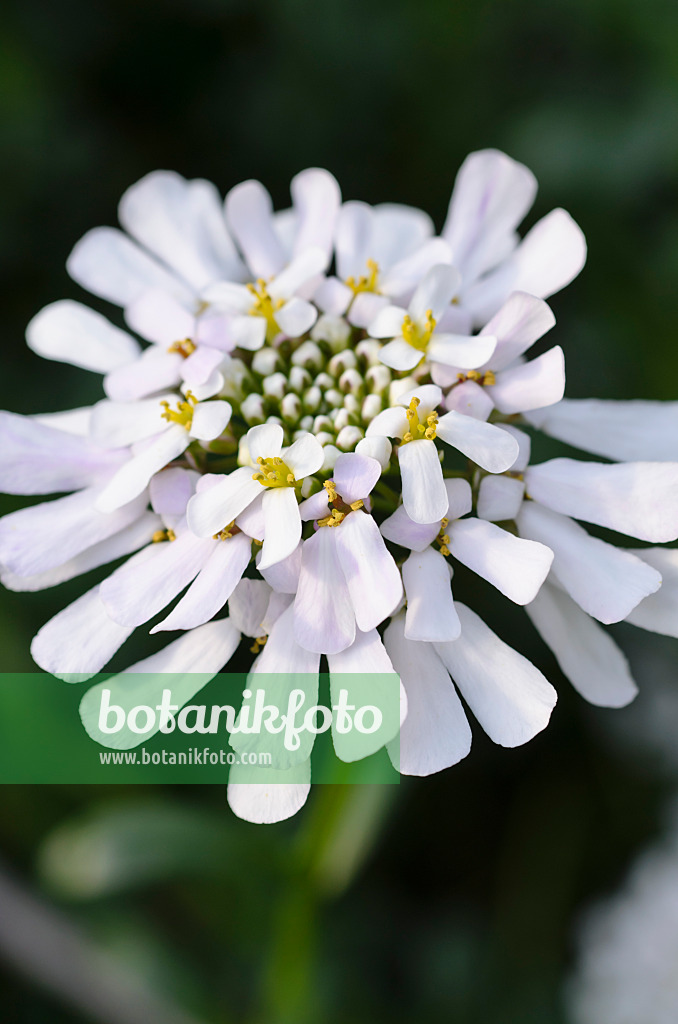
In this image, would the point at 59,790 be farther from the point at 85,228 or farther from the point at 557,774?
the point at 85,228

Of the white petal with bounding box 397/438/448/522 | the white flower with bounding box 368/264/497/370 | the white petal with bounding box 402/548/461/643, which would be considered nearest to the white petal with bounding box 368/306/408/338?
the white flower with bounding box 368/264/497/370

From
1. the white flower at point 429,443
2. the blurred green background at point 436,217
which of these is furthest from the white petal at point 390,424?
the blurred green background at point 436,217

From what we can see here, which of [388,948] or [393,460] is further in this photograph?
[388,948]

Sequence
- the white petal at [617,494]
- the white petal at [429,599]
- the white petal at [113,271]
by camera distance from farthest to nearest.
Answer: the white petal at [113,271] → the white petal at [617,494] → the white petal at [429,599]

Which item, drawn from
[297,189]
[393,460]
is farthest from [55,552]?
[297,189]

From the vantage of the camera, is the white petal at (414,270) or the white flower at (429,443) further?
Result: the white petal at (414,270)

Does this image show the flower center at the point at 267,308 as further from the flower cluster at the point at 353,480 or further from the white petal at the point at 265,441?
the white petal at the point at 265,441

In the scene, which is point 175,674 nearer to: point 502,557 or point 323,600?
point 323,600
